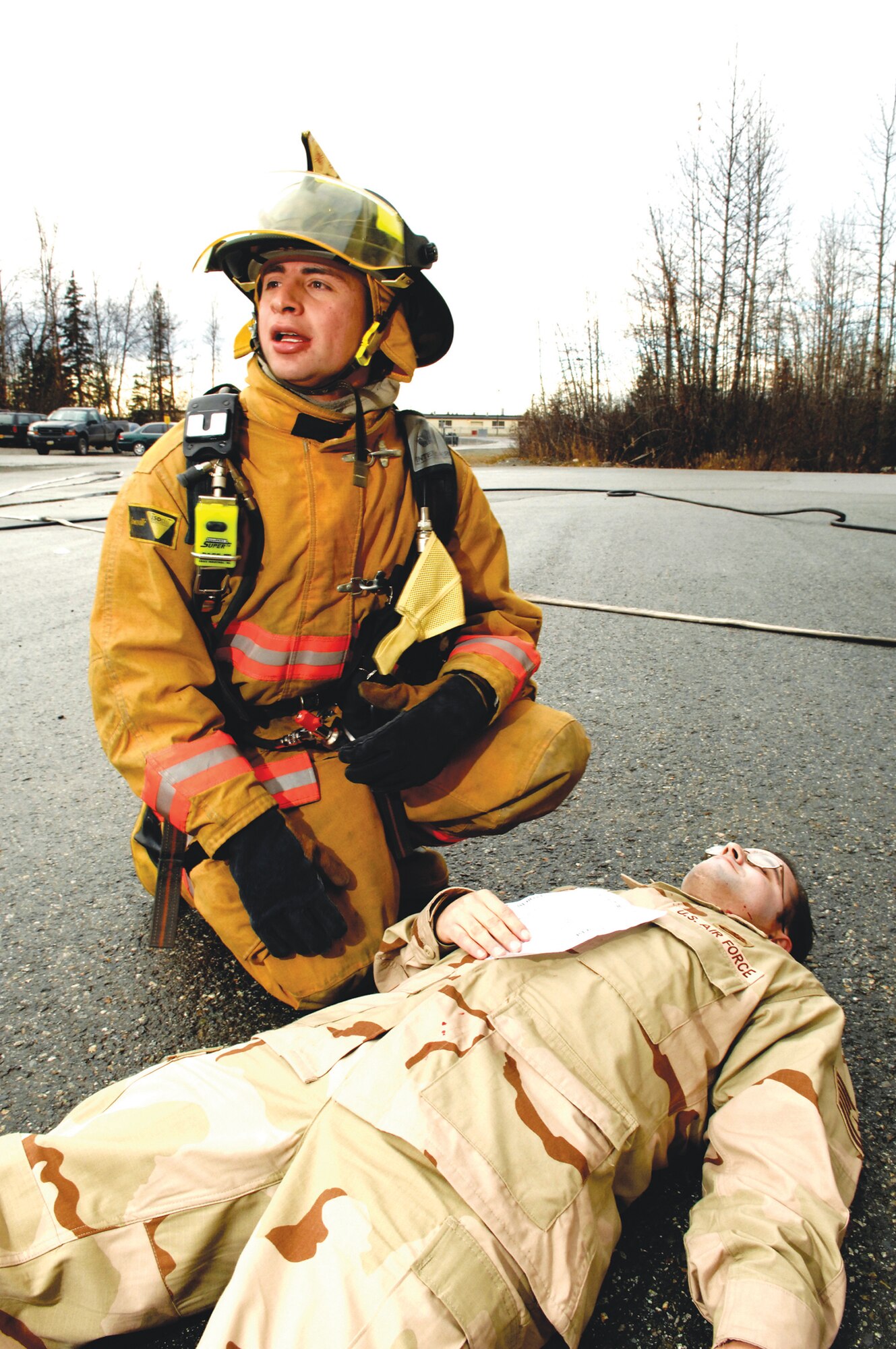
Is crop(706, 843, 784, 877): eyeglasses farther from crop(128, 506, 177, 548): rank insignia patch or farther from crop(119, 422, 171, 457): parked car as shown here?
crop(119, 422, 171, 457): parked car

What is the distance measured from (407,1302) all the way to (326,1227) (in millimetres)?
152

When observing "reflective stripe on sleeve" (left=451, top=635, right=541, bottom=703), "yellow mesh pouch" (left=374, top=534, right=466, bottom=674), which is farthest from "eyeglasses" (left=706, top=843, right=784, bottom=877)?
"yellow mesh pouch" (left=374, top=534, right=466, bottom=674)

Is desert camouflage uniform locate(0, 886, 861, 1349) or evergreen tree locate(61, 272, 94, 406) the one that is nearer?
desert camouflage uniform locate(0, 886, 861, 1349)

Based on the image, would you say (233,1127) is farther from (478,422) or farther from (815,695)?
(478,422)

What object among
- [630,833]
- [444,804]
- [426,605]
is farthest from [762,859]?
[426,605]

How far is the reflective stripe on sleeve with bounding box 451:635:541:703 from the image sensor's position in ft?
7.40

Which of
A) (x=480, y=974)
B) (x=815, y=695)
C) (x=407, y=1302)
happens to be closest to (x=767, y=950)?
(x=480, y=974)

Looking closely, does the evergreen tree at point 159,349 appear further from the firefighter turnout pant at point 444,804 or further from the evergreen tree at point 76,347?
the firefighter turnout pant at point 444,804

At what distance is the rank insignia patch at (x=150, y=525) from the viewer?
190 cm

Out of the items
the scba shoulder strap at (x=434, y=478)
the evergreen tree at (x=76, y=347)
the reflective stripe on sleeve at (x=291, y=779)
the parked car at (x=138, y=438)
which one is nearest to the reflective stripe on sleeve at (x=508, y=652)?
the scba shoulder strap at (x=434, y=478)

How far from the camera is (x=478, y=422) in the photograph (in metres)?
111

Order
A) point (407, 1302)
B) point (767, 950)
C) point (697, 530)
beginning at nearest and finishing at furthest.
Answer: point (407, 1302)
point (767, 950)
point (697, 530)

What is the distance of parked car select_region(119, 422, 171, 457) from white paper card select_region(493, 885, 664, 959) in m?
31.4

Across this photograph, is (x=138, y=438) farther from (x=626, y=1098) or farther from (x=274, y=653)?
(x=626, y=1098)
